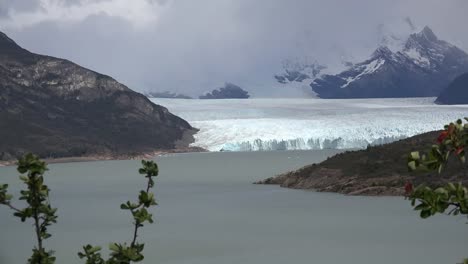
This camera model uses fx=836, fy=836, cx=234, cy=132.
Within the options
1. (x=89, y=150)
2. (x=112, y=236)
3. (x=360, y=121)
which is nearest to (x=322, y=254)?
(x=112, y=236)

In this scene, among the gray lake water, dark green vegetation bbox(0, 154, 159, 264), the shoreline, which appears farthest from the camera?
the shoreline

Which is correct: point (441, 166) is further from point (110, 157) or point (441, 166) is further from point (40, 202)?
point (110, 157)

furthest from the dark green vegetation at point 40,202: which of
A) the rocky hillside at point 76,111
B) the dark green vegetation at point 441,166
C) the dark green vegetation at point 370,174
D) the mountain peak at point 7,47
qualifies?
the mountain peak at point 7,47

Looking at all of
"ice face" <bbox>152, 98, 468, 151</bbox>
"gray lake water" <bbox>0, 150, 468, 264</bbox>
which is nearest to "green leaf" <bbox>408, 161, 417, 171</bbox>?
"gray lake water" <bbox>0, 150, 468, 264</bbox>

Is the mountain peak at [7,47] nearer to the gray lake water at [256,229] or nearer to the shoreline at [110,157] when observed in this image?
the shoreline at [110,157]

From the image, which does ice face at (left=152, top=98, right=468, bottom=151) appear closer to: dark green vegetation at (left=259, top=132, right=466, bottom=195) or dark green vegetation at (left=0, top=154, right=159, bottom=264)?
dark green vegetation at (left=259, top=132, right=466, bottom=195)

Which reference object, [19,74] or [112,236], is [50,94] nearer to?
[19,74]

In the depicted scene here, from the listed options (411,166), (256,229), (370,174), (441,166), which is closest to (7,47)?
(370,174)
